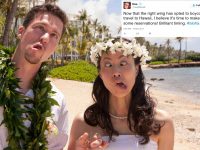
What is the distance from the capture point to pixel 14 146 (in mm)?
2646

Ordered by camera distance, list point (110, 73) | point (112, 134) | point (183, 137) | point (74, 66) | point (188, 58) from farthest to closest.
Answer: point (188, 58) < point (74, 66) < point (183, 137) < point (112, 134) < point (110, 73)

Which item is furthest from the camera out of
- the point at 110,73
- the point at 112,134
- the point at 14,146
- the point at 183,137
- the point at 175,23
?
the point at 183,137

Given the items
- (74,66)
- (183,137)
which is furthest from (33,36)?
(74,66)

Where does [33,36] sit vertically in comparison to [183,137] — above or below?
above

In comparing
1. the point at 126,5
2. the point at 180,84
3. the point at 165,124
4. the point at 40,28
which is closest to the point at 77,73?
the point at 126,5

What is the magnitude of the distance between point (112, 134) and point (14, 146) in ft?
2.70

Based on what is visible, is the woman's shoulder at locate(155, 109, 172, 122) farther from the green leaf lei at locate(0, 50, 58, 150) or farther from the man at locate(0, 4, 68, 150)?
the green leaf lei at locate(0, 50, 58, 150)

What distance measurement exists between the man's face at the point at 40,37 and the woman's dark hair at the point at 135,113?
666 mm

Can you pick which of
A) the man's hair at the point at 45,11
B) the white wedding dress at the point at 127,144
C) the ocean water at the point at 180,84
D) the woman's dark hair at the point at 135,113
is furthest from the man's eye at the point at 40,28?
the ocean water at the point at 180,84

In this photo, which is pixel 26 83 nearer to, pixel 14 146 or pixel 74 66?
pixel 14 146

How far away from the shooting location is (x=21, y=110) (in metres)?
2.71

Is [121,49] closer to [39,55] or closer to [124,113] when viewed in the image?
[124,113]

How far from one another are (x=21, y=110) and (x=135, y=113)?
3.06 feet

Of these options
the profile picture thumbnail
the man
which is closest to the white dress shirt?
the man
